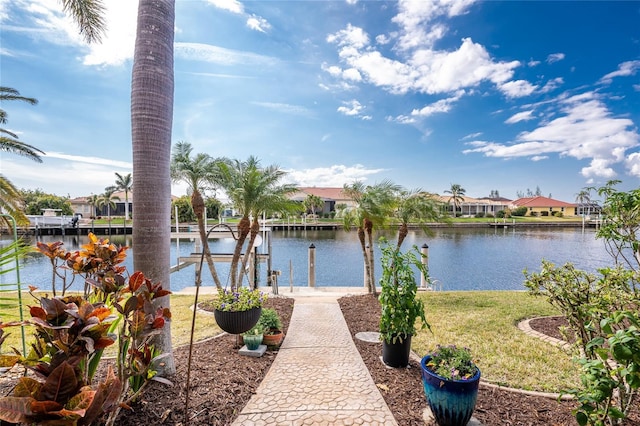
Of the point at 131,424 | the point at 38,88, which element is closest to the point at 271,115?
the point at 38,88

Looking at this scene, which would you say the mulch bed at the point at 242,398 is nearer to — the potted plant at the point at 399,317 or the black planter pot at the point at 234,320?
the potted plant at the point at 399,317

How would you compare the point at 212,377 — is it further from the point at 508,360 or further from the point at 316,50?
the point at 316,50

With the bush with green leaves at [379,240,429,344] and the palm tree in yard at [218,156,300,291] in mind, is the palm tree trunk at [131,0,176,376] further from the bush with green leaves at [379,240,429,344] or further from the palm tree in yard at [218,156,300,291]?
the palm tree in yard at [218,156,300,291]

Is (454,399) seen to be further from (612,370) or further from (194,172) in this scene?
(194,172)

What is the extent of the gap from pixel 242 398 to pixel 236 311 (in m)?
1.04

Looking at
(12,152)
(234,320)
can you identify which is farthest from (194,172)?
(234,320)

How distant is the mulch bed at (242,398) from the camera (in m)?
2.61

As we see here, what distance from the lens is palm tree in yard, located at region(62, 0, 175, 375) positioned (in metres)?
2.98

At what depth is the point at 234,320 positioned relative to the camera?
3.80 metres

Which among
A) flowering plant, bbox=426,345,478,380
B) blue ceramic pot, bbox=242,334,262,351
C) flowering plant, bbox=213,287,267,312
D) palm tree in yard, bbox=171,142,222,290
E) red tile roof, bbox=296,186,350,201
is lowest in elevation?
blue ceramic pot, bbox=242,334,262,351

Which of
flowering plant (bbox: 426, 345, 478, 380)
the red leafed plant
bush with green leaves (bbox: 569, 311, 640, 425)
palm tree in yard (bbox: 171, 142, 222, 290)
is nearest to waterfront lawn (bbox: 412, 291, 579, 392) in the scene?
flowering plant (bbox: 426, 345, 478, 380)

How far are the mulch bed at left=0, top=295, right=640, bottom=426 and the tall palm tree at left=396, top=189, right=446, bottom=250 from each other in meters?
5.92

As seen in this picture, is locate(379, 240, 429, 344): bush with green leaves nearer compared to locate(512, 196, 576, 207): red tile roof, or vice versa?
locate(379, 240, 429, 344): bush with green leaves

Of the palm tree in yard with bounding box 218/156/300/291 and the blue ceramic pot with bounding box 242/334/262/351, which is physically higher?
the palm tree in yard with bounding box 218/156/300/291
